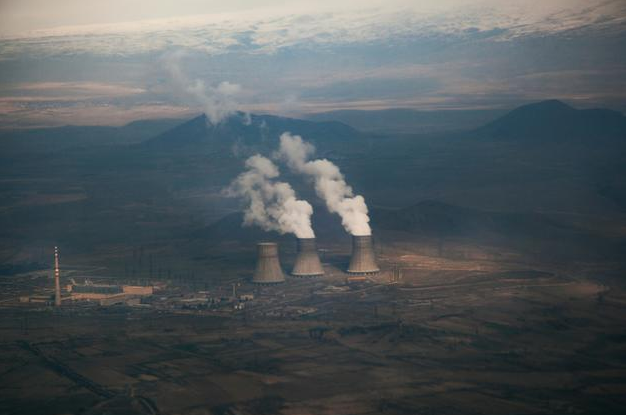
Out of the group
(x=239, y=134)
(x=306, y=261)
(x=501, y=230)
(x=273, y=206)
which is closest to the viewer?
(x=306, y=261)

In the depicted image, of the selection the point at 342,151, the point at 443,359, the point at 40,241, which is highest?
the point at 342,151

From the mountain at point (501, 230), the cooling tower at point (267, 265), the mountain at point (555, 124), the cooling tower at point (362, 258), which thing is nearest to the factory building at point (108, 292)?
the cooling tower at point (267, 265)

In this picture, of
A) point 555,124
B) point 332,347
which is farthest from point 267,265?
point 555,124

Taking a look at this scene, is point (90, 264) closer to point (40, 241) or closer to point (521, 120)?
point (40, 241)

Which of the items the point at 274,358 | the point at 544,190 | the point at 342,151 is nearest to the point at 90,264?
the point at 274,358

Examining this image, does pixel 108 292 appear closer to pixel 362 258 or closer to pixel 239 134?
pixel 362 258

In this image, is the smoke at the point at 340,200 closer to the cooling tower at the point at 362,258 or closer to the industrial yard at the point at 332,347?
the cooling tower at the point at 362,258
